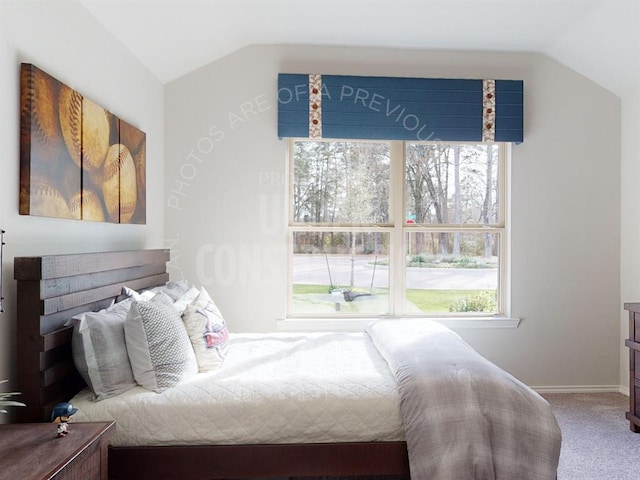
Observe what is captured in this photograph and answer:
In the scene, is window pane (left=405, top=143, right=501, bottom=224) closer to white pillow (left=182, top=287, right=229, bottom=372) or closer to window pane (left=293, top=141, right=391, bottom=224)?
window pane (left=293, top=141, right=391, bottom=224)

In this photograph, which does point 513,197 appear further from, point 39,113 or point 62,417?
point 62,417

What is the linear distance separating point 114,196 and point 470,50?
2.85m

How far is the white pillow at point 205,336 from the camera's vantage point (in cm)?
237

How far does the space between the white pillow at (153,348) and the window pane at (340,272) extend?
1.71m

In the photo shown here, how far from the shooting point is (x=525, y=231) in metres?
3.78

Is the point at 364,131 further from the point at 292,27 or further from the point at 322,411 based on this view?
the point at 322,411

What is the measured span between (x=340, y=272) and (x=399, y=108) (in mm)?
1353

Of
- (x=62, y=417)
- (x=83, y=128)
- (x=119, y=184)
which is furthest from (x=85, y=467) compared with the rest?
(x=119, y=184)

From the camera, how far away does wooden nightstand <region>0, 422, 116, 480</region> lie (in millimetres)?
1341

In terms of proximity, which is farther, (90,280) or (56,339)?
(90,280)

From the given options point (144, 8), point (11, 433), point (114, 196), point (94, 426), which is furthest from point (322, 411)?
point (144, 8)

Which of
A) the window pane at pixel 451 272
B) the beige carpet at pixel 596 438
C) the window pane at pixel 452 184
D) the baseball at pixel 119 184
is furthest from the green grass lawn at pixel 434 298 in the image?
the baseball at pixel 119 184

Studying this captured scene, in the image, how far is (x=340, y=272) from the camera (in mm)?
3812

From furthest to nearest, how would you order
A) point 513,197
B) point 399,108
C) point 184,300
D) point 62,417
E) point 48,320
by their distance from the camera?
point 513,197 < point 399,108 < point 184,300 < point 48,320 < point 62,417
